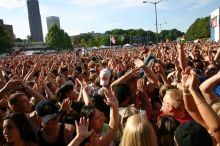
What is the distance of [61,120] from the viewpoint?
195 inches

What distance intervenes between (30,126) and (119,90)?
150 centimetres

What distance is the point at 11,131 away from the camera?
4008 mm

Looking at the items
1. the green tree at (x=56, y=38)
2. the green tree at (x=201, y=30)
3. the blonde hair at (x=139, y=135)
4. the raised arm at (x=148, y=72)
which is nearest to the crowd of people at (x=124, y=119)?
the blonde hair at (x=139, y=135)

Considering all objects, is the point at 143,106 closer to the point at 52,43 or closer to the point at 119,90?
the point at 119,90

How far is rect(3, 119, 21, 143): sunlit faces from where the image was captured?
3996 millimetres

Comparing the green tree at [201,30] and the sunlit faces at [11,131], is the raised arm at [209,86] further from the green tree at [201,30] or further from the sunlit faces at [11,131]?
the green tree at [201,30]

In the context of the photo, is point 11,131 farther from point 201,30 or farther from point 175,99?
point 201,30

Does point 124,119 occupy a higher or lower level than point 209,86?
lower

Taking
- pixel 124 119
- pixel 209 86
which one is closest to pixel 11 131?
pixel 124 119

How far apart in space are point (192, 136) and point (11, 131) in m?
2.12

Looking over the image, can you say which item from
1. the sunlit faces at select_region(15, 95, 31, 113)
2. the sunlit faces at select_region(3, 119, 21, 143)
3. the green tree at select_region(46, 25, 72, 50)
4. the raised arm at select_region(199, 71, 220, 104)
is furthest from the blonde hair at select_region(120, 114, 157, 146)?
the green tree at select_region(46, 25, 72, 50)

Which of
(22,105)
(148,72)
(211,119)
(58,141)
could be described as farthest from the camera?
(148,72)

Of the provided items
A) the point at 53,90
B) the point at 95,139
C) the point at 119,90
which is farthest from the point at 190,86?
the point at 53,90

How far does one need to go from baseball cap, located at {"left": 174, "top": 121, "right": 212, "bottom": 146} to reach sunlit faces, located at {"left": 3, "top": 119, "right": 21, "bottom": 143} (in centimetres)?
193
